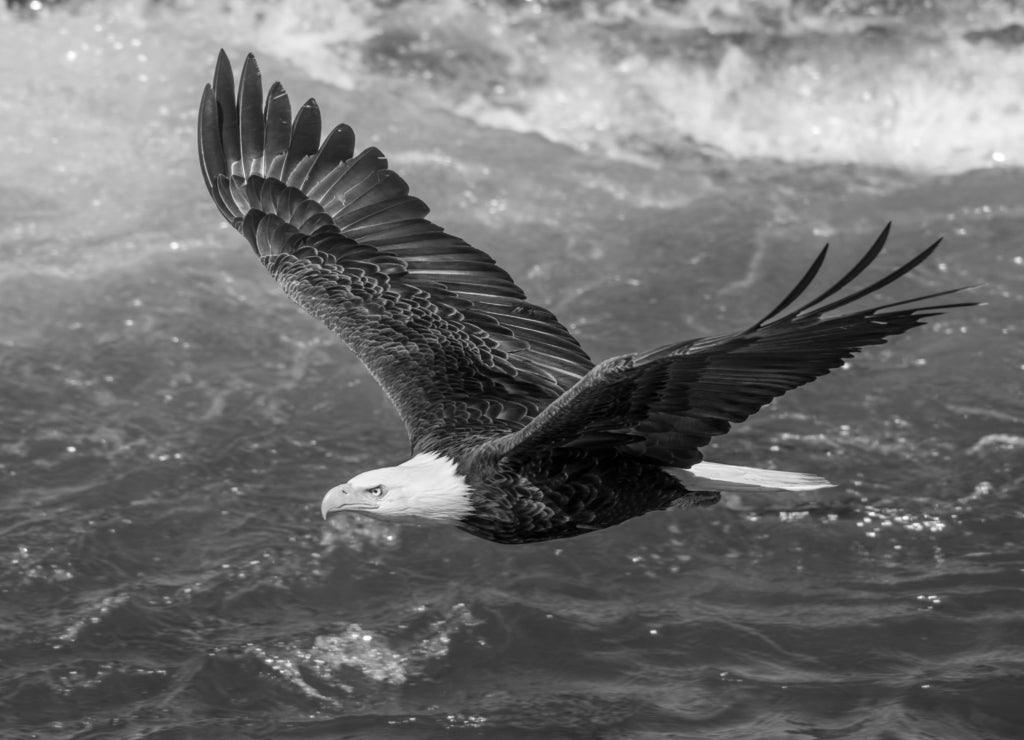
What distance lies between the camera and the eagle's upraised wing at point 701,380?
4.78m

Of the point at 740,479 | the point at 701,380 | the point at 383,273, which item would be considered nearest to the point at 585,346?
the point at 383,273

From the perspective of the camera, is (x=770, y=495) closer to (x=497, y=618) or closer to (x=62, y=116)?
(x=497, y=618)

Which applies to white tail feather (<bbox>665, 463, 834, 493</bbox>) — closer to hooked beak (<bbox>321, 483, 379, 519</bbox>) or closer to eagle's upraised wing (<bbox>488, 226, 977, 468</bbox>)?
eagle's upraised wing (<bbox>488, 226, 977, 468</bbox>)

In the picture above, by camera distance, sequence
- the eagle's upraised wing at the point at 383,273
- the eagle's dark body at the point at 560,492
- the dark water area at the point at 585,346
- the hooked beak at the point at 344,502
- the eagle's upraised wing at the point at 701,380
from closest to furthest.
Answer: the eagle's upraised wing at the point at 701,380 → the hooked beak at the point at 344,502 → the eagle's dark body at the point at 560,492 → the eagle's upraised wing at the point at 383,273 → the dark water area at the point at 585,346

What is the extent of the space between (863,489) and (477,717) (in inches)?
104

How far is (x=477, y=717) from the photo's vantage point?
21.4ft

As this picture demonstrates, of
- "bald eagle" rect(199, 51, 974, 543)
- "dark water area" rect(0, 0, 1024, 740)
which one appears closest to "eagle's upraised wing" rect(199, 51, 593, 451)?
"bald eagle" rect(199, 51, 974, 543)

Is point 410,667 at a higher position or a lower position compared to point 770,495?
lower

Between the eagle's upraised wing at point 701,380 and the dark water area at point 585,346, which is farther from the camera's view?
the dark water area at point 585,346

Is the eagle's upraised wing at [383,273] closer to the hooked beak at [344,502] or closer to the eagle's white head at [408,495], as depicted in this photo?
the eagle's white head at [408,495]

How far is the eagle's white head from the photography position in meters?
5.69

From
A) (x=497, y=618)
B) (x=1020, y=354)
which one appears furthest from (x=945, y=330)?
(x=497, y=618)

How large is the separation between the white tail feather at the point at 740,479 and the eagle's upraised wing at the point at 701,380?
0.73 ft

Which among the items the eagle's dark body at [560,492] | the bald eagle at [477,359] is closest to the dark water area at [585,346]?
the eagle's dark body at [560,492]
